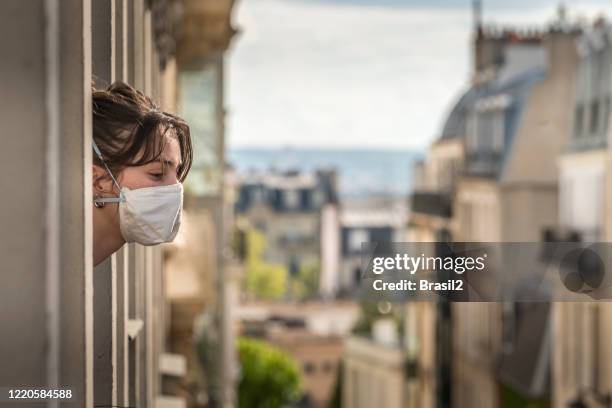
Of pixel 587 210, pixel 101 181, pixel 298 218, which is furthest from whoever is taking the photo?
pixel 298 218

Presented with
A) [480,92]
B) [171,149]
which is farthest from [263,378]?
[171,149]

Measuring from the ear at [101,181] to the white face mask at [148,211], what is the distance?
13 mm

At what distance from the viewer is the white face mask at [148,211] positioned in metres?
2.89

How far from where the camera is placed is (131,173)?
2.92 metres

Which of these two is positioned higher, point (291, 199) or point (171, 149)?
point (171, 149)

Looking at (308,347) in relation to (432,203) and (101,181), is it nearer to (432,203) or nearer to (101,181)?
(432,203)

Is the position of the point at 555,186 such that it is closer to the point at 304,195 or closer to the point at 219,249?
the point at 219,249

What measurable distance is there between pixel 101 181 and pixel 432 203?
22.5 meters

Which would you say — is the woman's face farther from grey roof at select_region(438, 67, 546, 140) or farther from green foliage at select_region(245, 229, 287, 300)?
green foliage at select_region(245, 229, 287, 300)

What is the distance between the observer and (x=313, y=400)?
44.0 meters

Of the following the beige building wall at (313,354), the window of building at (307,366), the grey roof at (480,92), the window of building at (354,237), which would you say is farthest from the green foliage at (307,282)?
the grey roof at (480,92)

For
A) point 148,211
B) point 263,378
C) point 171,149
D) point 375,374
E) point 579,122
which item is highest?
point 579,122

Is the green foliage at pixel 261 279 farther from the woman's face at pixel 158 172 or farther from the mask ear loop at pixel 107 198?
the mask ear loop at pixel 107 198

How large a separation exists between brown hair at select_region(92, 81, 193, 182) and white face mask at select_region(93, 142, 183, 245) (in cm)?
5
